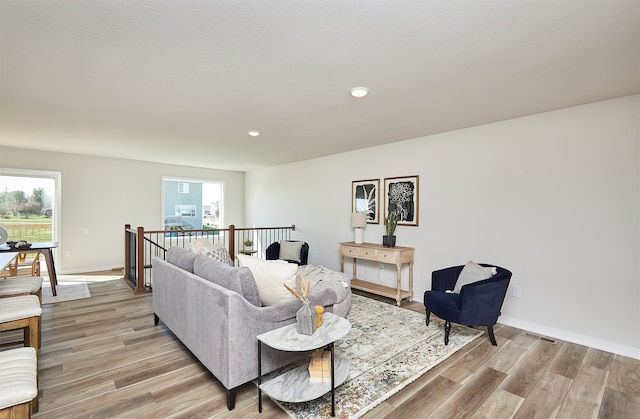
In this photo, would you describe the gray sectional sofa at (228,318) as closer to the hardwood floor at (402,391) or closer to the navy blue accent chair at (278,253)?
the hardwood floor at (402,391)

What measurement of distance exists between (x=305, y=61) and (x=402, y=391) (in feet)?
8.50

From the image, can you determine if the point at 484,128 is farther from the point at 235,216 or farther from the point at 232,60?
the point at 235,216

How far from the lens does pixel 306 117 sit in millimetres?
3541

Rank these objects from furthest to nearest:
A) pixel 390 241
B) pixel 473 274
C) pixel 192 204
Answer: pixel 192 204 < pixel 390 241 < pixel 473 274

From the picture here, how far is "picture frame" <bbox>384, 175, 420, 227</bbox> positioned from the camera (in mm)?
4586

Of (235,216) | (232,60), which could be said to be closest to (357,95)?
(232,60)

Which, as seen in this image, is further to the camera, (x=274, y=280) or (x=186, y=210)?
(x=186, y=210)

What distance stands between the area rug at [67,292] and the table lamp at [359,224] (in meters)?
4.25

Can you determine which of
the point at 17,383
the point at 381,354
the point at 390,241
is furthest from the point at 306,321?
the point at 390,241

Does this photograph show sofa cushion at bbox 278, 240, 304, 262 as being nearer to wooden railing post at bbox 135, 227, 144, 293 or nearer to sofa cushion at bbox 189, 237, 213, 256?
sofa cushion at bbox 189, 237, 213, 256

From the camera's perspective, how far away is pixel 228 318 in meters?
2.03

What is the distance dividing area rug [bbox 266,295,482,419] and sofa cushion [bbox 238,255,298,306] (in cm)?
69

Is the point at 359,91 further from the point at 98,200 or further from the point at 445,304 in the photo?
the point at 98,200

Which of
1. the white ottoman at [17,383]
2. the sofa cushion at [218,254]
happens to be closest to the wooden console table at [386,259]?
Answer: the sofa cushion at [218,254]
